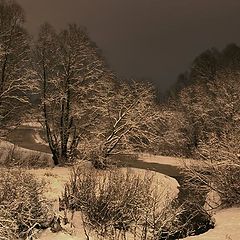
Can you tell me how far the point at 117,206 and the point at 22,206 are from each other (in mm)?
3234

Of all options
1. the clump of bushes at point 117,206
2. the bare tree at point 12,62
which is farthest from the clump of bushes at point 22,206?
the bare tree at point 12,62

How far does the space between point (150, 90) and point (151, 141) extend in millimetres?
5025

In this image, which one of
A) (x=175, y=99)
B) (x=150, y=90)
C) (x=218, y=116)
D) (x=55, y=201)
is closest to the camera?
(x=55, y=201)

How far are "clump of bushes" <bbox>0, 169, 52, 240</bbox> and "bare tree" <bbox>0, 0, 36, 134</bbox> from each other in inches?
598

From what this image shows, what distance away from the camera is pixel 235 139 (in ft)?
69.1

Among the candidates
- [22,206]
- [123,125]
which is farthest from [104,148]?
[22,206]

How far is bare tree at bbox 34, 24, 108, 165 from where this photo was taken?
104ft

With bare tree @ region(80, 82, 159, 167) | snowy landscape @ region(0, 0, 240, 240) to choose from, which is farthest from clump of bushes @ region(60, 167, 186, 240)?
bare tree @ region(80, 82, 159, 167)

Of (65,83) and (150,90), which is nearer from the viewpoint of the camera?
(65,83)

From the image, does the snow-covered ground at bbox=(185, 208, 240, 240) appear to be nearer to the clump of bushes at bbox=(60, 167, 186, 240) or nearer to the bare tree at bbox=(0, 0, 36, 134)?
the clump of bushes at bbox=(60, 167, 186, 240)

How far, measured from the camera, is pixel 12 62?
30859 mm

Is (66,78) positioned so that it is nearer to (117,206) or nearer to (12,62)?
(12,62)

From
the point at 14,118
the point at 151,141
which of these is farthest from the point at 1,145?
the point at 151,141

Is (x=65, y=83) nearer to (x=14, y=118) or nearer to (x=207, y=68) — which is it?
(x=14, y=118)
